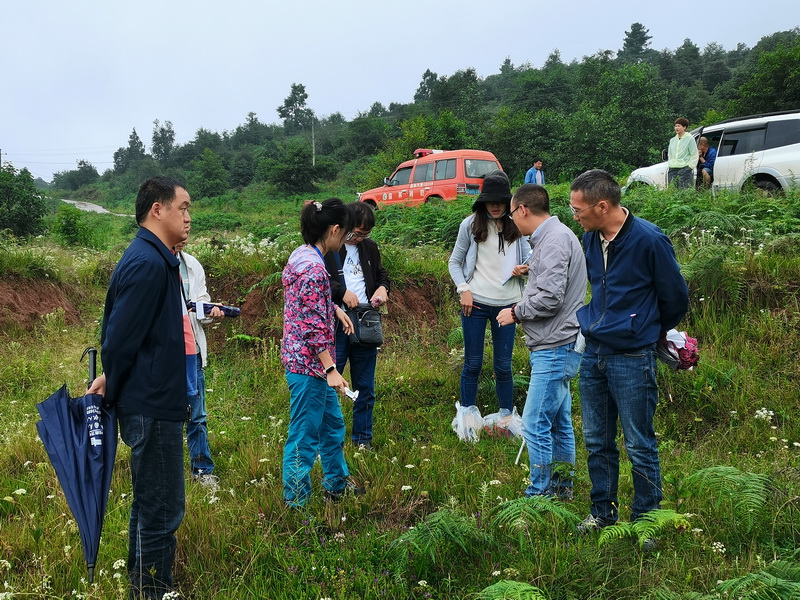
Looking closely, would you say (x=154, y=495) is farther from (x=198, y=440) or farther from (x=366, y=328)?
(x=366, y=328)

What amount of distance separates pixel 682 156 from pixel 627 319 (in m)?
9.16

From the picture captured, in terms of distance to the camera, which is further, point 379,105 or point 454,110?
point 379,105

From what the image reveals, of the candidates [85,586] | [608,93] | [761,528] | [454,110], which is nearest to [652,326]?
[761,528]

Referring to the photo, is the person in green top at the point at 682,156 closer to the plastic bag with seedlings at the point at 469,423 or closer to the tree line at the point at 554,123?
the plastic bag with seedlings at the point at 469,423

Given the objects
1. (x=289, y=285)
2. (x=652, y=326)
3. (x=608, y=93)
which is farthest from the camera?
(x=608, y=93)

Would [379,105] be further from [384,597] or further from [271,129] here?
[384,597]

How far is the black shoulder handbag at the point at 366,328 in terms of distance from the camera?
4.39m

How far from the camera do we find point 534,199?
3.78m

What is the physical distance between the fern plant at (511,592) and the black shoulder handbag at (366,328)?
7.46 feet

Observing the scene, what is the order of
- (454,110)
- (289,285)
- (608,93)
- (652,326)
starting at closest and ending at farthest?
(652,326)
(289,285)
(608,93)
(454,110)

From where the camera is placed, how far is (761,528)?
3092 mm

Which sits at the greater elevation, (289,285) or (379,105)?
(379,105)

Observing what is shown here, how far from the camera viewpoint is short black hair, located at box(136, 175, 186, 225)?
272cm

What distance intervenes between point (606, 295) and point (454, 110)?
51072 mm
